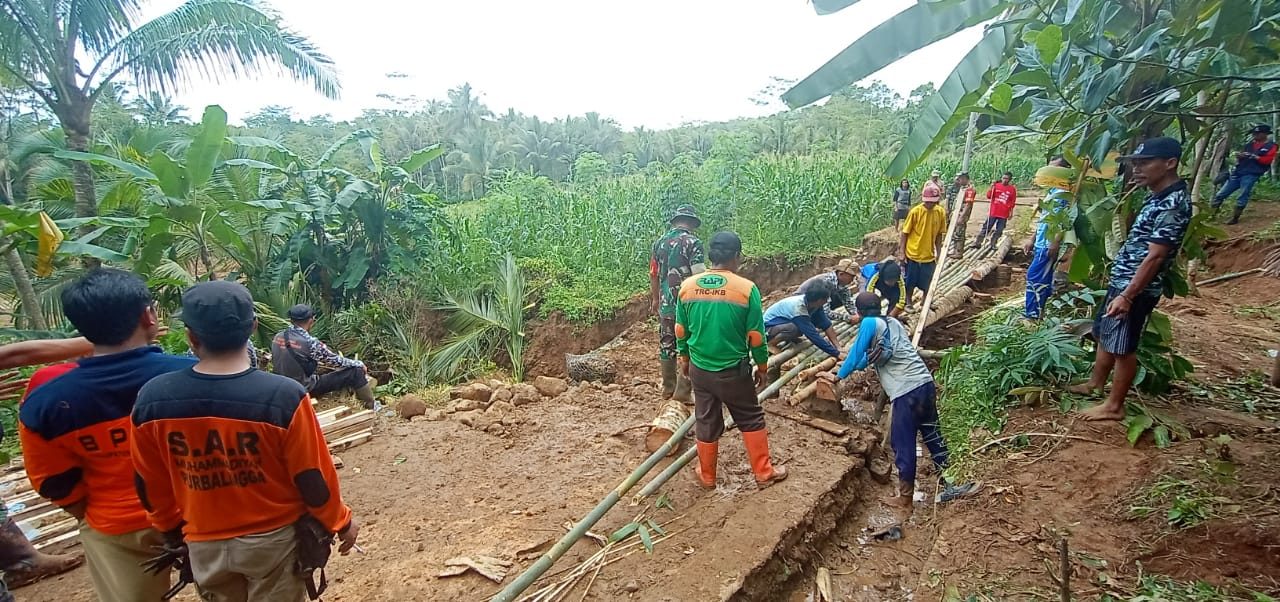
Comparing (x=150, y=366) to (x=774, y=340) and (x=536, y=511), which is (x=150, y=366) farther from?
(x=774, y=340)

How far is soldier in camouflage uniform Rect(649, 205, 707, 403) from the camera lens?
4801 mm

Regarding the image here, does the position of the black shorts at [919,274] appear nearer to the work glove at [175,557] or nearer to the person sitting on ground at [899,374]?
the person sitting on ground at [899,374]

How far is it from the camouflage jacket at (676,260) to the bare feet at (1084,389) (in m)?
2.59

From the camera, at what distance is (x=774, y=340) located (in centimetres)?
551

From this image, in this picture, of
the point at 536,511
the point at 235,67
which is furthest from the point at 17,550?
the point at 235,67

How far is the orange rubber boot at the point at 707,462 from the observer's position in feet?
12.3

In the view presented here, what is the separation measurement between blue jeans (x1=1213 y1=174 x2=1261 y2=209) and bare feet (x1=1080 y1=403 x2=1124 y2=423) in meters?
7.47

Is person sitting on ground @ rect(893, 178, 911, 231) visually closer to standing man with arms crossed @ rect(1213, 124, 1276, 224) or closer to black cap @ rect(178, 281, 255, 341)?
standing man with arms crossed @ rect(1213, 124, 1276, 224)

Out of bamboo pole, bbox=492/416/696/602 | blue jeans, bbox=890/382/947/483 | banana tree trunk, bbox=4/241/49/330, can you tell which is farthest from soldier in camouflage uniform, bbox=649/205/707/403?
banana tree trunk, bbox=4/241/49/330

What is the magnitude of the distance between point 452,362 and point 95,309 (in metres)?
6.06

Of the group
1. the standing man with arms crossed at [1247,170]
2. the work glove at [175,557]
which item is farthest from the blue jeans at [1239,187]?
the work glove at [175,557]

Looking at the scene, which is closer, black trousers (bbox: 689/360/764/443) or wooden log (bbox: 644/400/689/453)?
black trousers (bbox: 689/360/764/443)

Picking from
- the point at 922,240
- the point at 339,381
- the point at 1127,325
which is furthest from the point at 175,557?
the point at 922,240

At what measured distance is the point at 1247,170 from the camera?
817cm
